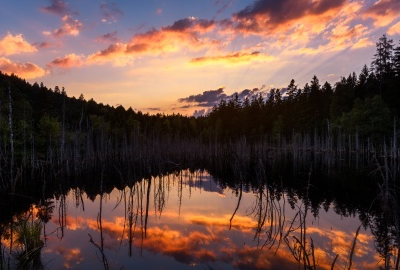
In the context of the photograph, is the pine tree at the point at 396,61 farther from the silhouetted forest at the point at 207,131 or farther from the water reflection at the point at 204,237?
the water reflection at the point at 204,237

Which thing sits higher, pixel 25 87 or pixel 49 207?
pixel 25 87

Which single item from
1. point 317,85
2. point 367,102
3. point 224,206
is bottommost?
point 224,206

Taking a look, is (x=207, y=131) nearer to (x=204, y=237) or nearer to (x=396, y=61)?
(x=396, y=61)

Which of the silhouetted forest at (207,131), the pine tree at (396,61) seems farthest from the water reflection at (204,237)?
the pine tree at (396,61)

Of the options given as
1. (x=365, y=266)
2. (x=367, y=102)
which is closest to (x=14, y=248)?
(x=365, y=266)

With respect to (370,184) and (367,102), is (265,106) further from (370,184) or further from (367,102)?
(370,184)

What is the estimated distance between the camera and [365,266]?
11.2m

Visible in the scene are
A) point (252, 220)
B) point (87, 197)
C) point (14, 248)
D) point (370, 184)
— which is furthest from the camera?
point (370, 184)

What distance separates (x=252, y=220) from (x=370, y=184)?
1611 centimetres

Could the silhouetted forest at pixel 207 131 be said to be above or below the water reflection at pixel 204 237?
above

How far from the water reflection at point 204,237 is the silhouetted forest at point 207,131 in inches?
208

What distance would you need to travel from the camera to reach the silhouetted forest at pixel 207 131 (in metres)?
41.8

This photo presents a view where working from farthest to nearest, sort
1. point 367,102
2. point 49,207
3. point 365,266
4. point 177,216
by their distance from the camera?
point 367,102 < point 49,207 < point 177,216 < point 365,266

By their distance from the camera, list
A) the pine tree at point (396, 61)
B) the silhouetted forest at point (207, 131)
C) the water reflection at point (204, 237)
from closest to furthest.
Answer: the water reflection at point (204, 237) → the silhouetted forest at point (207, 131) → the pine tree at point (396, 61)
